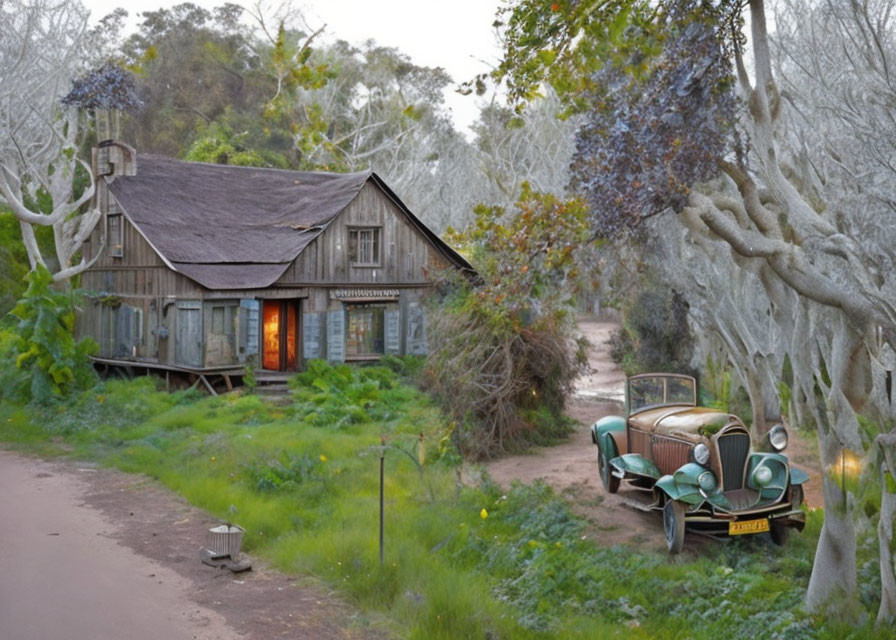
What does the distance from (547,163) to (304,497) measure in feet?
108

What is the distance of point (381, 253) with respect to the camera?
91.8 ft

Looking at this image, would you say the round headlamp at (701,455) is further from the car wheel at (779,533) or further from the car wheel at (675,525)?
the car wheel at (779,533)

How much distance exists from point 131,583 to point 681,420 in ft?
25.1

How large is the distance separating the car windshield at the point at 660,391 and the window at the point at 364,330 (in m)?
14.5

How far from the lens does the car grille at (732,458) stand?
11480mm

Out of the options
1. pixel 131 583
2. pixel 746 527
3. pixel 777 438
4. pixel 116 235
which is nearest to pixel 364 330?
pixel 116 235

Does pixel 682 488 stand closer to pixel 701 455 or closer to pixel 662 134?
pixel 701 455

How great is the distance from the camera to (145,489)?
49.6 feet

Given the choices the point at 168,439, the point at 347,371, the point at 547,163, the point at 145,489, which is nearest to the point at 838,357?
the point at 145,489

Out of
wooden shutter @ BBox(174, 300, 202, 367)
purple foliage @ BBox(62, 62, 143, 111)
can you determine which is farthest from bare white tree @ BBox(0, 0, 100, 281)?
wooden shutter @ BBox(174, 300, 202, 367)

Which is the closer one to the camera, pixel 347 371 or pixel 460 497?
pixel 460 497

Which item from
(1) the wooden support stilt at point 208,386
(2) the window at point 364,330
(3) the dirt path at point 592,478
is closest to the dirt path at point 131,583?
(3) the dirt path at point 592,478

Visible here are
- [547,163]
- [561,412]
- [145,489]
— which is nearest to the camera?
[145,489]

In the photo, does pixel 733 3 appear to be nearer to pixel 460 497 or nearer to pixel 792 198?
pixel 792 198
